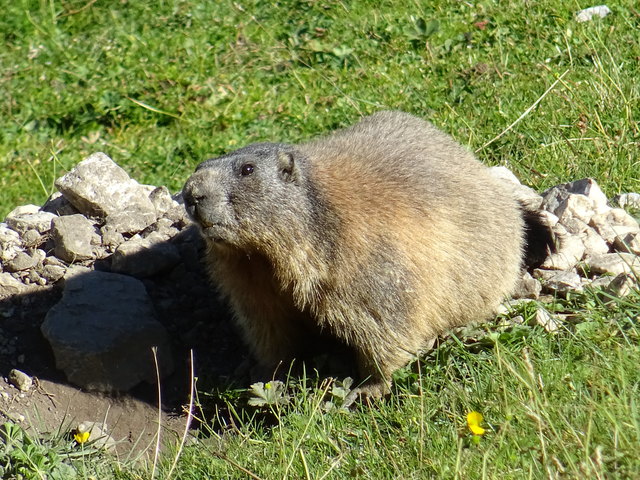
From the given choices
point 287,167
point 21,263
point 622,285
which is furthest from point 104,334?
point 622,285

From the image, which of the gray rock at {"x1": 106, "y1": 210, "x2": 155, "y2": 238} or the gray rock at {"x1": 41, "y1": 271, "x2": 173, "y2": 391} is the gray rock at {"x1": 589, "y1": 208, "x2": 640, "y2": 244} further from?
the gray rock at {"x1": 106, "y1": 210, "x2": 155, "y2": 238}

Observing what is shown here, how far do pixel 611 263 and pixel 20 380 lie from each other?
355 cm

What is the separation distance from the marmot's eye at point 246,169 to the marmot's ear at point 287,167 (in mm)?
155

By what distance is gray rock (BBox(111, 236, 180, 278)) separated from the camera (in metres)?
5.75

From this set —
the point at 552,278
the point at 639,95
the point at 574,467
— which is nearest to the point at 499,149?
the point at 639,95

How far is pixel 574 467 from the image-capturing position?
3088mm

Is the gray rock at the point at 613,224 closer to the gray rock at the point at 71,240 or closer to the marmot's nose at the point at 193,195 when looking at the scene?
the marmot's nose at the point at 193,195

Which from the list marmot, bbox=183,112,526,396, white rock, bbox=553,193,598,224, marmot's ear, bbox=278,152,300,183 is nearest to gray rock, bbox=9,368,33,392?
marmot, bbox=183,112,526,396

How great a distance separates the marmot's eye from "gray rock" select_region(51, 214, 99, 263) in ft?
5.68

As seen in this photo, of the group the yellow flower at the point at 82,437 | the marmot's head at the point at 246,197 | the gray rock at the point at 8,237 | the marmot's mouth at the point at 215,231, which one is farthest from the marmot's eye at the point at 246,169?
the gray rock at the point at 8,237

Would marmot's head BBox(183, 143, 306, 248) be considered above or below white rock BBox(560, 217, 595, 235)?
above

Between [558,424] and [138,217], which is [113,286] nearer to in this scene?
[138,217]

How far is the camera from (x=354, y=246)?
470 cm

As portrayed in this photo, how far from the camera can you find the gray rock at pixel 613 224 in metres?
5.67
